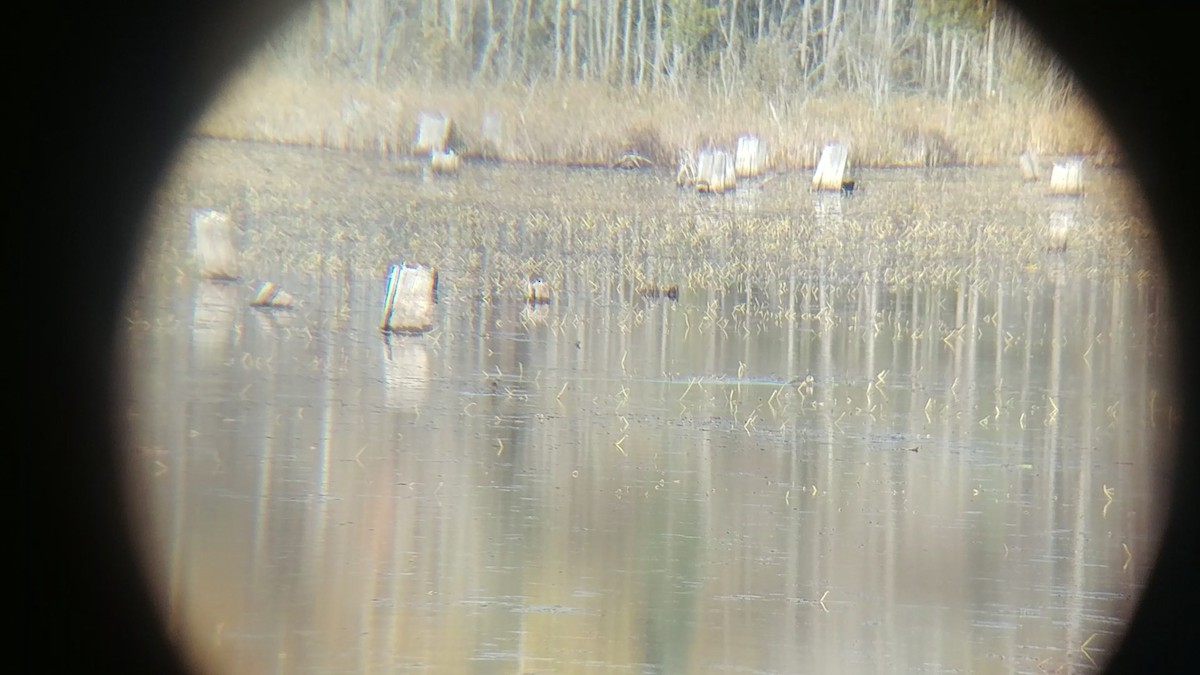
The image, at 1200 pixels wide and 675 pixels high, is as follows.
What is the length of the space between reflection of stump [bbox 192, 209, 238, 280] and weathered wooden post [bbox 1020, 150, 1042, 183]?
42.5 ft

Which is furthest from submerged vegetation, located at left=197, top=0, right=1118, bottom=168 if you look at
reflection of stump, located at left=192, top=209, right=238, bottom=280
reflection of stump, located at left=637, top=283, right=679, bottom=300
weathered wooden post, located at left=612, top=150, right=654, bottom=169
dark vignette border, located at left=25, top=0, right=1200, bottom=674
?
reflection of stump, located at left=637, top=283, right=679, bottom=300

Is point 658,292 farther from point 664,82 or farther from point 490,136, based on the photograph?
point 664,82

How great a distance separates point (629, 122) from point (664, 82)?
2.50 meters

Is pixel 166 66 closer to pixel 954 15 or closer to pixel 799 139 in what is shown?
pixel 799 139

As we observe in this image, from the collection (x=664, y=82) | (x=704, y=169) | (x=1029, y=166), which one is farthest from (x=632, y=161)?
(x=1029, y=166)

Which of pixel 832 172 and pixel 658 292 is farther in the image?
pixel 832 172

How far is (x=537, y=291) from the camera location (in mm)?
14016

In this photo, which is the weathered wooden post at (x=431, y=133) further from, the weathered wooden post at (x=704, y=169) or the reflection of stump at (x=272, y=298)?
the reflection of stump at (x=272, y=298)

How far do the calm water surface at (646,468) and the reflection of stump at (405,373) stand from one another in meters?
0.04

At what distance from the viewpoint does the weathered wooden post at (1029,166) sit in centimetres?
2261

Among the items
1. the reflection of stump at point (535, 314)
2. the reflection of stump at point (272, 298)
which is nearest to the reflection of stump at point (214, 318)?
the reflection of stump at point (272, 298)

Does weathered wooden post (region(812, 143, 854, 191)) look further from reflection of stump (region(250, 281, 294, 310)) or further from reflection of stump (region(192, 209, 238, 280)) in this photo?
reflection of stump (region(250, 281, 294, 310))

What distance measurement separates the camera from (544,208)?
20.9 m

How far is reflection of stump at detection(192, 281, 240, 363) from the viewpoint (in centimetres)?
1024
